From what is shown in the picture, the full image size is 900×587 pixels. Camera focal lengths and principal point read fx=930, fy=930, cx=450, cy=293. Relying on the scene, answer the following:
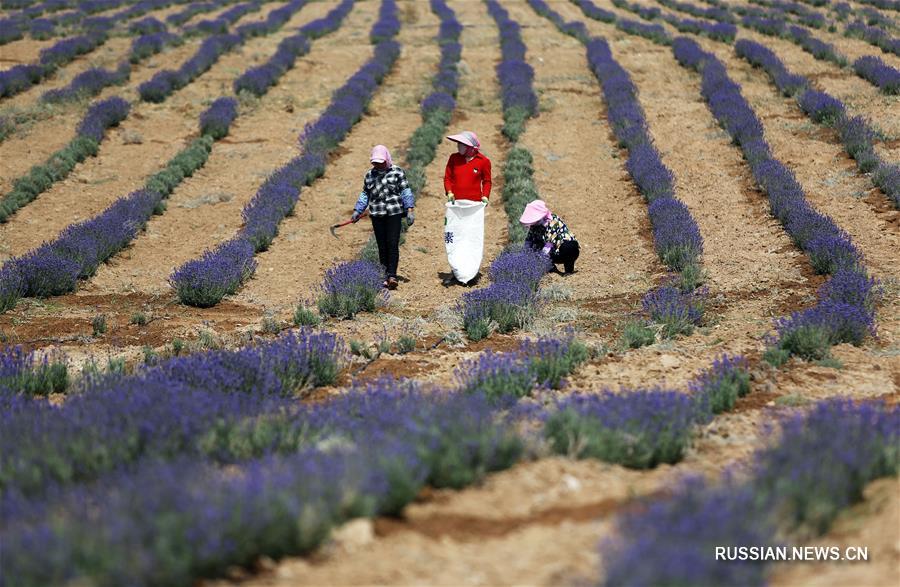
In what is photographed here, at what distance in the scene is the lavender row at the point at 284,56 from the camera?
19.3 meters

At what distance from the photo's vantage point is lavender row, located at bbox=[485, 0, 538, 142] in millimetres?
16922

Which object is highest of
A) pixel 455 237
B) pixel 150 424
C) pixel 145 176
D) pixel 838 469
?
pixel 838 469

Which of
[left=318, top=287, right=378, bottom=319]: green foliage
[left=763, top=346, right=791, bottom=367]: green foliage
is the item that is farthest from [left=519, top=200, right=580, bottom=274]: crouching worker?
[left=763, top=346, right=791, bottom=367]: green foliage

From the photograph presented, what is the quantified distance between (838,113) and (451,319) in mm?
9785

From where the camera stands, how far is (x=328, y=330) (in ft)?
25.6

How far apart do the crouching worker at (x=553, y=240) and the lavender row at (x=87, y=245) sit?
4748mm

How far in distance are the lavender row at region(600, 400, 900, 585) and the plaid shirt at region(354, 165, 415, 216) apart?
224 inches

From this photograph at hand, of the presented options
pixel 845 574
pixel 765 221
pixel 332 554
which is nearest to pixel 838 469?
pixel 845 574

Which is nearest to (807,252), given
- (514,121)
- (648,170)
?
(648,170)

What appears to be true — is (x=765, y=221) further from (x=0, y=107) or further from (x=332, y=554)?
(x=0, y=107)

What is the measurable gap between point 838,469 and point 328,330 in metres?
4.95

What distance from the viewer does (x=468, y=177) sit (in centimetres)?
948

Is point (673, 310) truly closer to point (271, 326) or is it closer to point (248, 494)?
point (271, 326)

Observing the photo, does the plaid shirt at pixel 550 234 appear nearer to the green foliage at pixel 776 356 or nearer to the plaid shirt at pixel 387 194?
the plaid shirt at pixel 387 194
